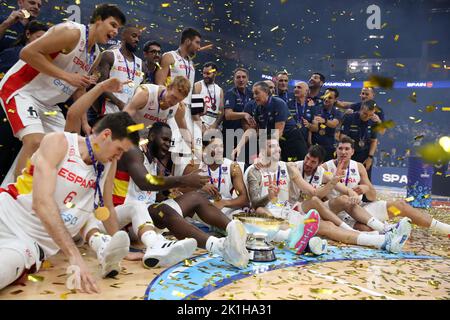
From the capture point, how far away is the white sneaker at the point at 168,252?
2893 millimetres

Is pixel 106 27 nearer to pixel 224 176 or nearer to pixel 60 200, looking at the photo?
pixel 60 200

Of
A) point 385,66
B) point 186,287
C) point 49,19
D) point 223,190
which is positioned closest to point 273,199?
point 223,190

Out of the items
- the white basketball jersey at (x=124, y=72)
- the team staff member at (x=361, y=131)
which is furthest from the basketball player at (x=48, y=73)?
the team staff member at (x=361, y=131)

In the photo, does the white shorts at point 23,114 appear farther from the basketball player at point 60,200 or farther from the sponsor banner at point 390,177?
the sponsor banner at point 390,177

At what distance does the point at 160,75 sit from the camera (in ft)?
17.3

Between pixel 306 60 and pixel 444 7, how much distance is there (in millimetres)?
6798

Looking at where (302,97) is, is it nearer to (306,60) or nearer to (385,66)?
(306,60)

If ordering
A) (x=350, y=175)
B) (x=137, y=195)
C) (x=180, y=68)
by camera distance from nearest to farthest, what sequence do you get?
1. (x=137, y=195)
2. (x=350, y=175)
3. (x=180, y=68)

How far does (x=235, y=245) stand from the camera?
298 cm

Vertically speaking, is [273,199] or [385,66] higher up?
[385,66]

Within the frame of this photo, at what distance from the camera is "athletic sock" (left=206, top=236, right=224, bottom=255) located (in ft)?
10.5

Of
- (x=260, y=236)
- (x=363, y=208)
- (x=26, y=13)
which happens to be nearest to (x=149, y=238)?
(x=260, y=236)

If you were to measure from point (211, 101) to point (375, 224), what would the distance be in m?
2.70
